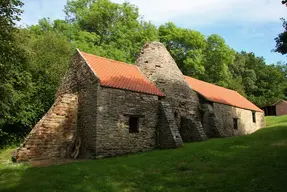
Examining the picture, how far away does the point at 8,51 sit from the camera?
1508 cm

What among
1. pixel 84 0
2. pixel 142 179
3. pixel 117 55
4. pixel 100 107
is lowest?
pixel 142 179

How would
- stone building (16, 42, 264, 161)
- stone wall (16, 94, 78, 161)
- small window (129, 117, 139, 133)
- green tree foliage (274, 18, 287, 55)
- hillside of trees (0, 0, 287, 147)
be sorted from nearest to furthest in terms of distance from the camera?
green tree foliage (274, 18, 287, 55) → stone wall (16, 94, 78, 161) → stone building (16, 42, 264, 161) → small window (129, 117, 139, 133) → hillside of trees (0, 0, 287, 147)

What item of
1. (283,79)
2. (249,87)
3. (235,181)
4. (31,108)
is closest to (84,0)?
(31,108)

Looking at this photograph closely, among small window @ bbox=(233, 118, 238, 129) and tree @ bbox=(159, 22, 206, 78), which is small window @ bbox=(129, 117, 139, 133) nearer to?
small window @ bbox=(233, 118, 238, 129)

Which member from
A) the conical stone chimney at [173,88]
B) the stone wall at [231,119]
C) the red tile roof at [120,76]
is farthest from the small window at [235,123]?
the red tile roof at [120,76]

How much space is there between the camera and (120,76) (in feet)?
62.0

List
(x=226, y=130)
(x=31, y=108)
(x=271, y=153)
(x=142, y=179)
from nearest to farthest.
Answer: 1. (x=142, y=179)
2. (x=271, y=153)
3. (x=31, y=108)
4. (x=226, y=130)

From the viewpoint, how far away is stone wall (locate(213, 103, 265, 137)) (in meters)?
25.5

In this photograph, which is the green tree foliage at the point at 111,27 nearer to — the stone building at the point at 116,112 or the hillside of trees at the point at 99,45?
the hillside of trees at the point at 99,45

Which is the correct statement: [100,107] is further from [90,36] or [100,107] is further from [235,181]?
[90,36]

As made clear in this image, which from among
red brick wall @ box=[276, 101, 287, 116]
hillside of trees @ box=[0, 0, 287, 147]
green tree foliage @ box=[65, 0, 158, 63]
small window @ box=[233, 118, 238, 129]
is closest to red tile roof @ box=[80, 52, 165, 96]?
hillside of trees @ box=[0, 0, 287, 147]

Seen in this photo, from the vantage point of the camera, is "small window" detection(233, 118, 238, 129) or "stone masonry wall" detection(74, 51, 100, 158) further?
"small window" detection(233, 118, 238, 129)

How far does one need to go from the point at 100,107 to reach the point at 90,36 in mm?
24506

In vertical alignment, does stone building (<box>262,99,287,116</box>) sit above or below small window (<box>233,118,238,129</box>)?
above
